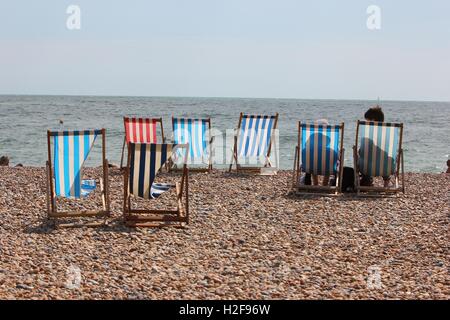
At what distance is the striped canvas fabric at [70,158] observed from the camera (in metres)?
6.22

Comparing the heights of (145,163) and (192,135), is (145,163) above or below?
above

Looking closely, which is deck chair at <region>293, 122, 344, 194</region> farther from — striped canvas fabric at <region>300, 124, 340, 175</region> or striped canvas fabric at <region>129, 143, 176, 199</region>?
striped canvas fabric at <region>129, 143, 176, 199</region>

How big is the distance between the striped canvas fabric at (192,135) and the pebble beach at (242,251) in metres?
1.69

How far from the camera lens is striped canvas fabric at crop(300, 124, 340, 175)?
798 centimetres

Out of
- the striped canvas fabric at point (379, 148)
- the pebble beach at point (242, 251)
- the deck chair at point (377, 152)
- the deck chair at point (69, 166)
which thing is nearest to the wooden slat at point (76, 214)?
the deck chair at point (69, 166)

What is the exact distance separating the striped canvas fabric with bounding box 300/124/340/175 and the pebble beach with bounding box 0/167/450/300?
15.0 inches

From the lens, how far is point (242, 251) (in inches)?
213

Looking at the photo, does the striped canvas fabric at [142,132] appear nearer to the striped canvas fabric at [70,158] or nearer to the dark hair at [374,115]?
the dark hair at [374,115]

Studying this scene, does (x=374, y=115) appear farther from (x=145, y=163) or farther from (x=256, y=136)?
(x=145, y=163)

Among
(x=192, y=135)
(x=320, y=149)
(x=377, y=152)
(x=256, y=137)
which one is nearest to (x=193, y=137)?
(x=192, y=135)

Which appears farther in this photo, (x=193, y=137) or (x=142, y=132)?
(x=193, y=137)

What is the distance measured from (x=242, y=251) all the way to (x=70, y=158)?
183 cm

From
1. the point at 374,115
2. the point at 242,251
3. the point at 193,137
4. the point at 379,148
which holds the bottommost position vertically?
the point at 242,251
